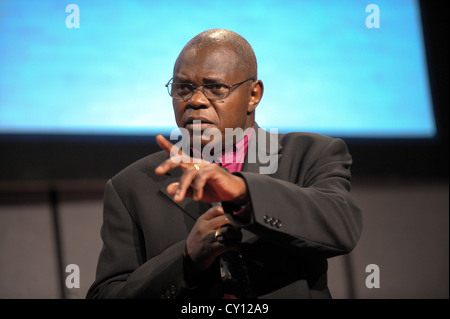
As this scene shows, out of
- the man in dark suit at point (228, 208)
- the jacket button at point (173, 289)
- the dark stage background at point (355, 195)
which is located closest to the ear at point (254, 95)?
the man in dark suit at point (228, 208)

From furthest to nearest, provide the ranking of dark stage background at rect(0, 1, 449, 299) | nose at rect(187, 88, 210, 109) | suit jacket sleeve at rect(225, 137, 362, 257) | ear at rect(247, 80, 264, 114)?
dark stage background at rect(0, 1, 449, 299) → ear at rect(247, 80, 264, 114) → nose at rect(187, 88, 210, 109) → suit jacket sleeve at rect(225, 137, 362, 257)

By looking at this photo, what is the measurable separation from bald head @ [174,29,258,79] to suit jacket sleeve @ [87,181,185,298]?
1.49 feet

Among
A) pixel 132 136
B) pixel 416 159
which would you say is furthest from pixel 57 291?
pixel 416 159

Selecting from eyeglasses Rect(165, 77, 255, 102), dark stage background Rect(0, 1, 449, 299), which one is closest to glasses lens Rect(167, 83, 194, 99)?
eyeglasses Rect(165, 77, 255, 102)

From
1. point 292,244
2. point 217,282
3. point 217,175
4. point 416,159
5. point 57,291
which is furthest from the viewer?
point 416,159

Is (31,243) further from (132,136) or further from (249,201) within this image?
(249,201)

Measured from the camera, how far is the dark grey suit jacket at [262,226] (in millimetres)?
1140

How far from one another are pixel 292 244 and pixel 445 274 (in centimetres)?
225

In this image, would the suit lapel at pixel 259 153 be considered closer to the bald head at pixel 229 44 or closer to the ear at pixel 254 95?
the ear at pixel 254 95

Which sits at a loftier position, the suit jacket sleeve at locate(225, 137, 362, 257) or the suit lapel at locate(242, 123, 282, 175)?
the suit lapel at locate(242, 123, 282, 175)

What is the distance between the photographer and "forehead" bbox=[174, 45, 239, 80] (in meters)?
1.41

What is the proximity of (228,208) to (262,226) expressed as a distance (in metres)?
0.08

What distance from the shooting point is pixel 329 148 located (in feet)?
4.86

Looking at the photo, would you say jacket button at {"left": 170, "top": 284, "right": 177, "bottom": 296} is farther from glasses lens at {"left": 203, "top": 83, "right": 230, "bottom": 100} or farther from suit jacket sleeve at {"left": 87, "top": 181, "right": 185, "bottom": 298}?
glasses lens at {"left": 203, "top": 83, "right": 230, "bottom": 100}
